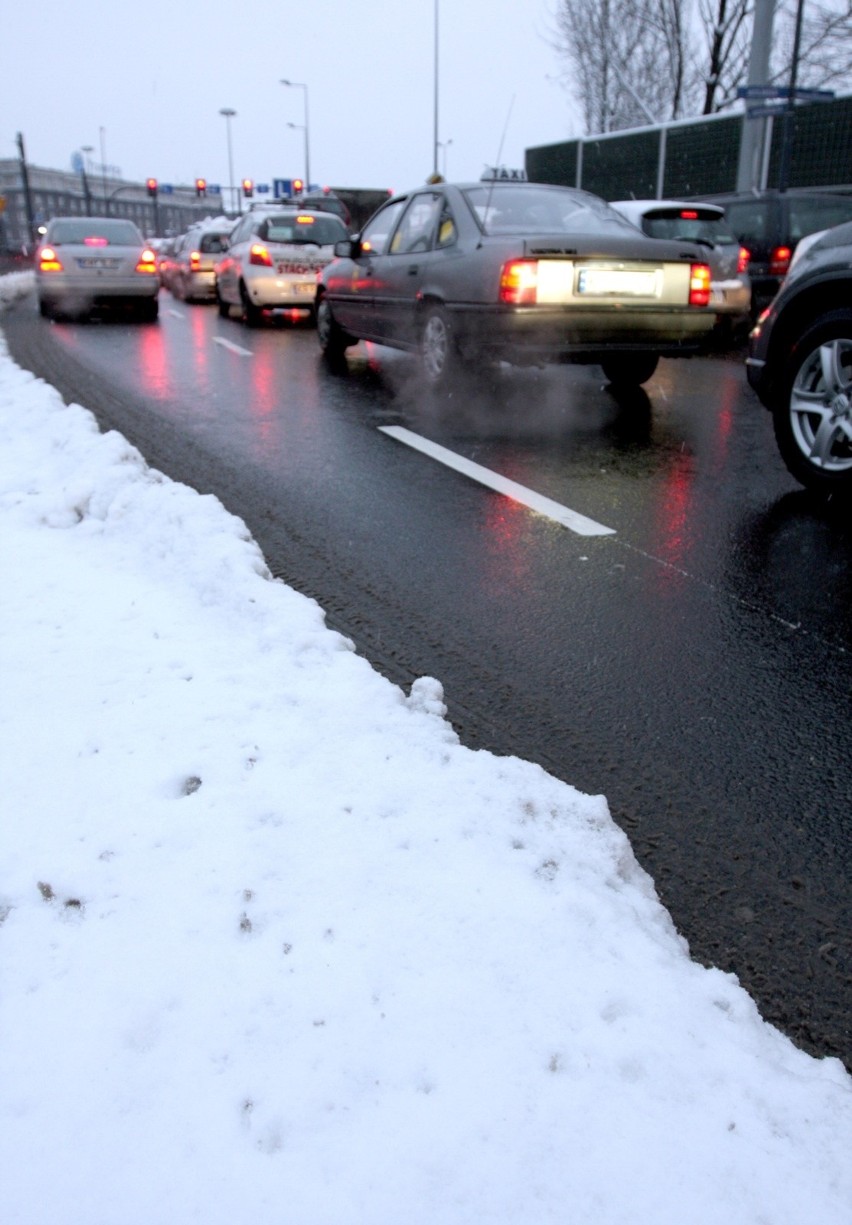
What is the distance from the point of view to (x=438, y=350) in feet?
25.2

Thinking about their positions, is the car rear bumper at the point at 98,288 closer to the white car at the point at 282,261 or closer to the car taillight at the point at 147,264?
the car taillight at the point at 147,264

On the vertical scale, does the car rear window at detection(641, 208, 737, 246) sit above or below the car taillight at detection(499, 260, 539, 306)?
above

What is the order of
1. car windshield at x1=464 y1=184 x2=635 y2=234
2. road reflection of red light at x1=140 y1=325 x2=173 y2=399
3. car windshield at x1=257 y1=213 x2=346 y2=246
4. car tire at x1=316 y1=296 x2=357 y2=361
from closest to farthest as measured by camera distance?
car windshield at x1=464 y1=184 x2=635 y2=234 → road reflection of red light at x1=140 y1=325 x2=173 y2=399 → car tire at x1=316 y1=296 x2=357 y2=361 → car windshield at x1=257 y1=213 x2=346 y2=246

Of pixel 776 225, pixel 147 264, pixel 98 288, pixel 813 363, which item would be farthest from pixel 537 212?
pixel 98 288

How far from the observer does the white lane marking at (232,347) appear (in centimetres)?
1113

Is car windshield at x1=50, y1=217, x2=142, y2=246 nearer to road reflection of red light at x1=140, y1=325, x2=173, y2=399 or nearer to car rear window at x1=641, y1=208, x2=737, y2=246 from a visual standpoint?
road reflection of red light at x1=140, y1=325, x2=173, y2=399

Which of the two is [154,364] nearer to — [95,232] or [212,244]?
[95,232]

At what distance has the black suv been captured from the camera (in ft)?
38.1

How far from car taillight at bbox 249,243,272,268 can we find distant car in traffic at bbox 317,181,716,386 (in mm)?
5980

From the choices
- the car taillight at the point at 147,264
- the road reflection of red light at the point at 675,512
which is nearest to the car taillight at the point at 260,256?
the car taillight at the point at 147,264

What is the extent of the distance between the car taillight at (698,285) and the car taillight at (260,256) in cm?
839

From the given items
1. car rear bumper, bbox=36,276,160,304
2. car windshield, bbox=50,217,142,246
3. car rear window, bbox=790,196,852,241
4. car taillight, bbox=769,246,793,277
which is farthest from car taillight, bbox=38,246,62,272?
car rear window, bbox=790,196,852,241

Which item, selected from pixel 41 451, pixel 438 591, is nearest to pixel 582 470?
pixel 438 591

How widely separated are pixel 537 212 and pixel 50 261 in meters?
9.98
